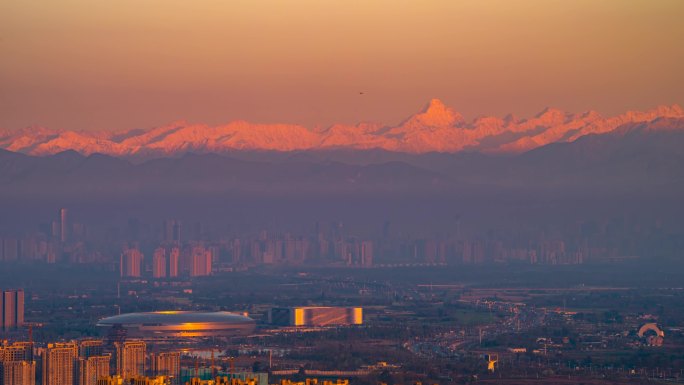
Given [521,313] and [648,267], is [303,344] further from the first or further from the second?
[648,267]

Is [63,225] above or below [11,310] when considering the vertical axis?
above

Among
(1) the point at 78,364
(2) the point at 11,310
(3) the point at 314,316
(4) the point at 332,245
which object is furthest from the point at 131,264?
(1) the point at 78,364

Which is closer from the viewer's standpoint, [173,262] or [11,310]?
[11,310]

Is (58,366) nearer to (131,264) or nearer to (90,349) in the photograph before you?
(90,349)

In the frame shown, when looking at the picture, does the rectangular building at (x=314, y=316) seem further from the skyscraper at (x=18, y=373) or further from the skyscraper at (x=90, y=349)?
the skyscraper at (x=18, y=373)

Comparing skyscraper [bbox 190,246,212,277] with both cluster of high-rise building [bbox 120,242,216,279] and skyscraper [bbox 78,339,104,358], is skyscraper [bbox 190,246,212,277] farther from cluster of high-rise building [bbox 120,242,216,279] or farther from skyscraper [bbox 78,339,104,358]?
skyscraper [bbox 78,339,104,358]

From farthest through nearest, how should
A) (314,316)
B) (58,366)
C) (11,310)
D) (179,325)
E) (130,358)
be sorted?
(11,310), (314,316), (179,325), (130,358), (58,366)

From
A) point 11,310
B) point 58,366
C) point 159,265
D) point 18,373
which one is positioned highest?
point 159,265
